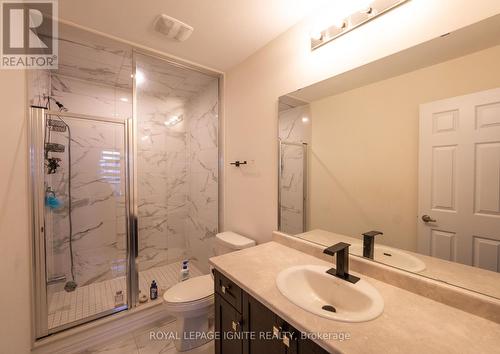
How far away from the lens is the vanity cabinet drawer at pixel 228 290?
1.14 metres

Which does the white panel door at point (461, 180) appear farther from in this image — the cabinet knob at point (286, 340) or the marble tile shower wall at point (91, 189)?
the marble tile shower wall at point (91, 189)

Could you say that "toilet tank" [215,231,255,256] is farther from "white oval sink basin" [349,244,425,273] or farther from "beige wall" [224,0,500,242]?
"white oval sink basin" [349,244,425,273]

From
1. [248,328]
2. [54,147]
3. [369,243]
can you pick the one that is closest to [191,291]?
[248,328]

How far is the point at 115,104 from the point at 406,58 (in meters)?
3.00

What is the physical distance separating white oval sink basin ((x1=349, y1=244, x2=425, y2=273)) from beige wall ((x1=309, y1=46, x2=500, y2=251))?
0.14 feet

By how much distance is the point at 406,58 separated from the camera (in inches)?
41.5

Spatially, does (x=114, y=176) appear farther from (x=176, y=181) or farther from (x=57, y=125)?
(x=176, y=181)

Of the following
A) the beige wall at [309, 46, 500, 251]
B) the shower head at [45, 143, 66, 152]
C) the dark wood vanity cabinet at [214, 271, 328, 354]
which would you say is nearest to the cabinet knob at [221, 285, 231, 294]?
the dark wood vanity cabinet at [214, 271, 328, 354]

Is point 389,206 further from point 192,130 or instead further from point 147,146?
point 147,146

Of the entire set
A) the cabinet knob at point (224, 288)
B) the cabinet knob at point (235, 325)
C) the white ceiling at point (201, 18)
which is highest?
the white ceiling at point (201, 18)

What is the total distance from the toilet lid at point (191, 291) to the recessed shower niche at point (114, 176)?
53 centimetres

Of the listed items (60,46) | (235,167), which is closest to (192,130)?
(235,167)

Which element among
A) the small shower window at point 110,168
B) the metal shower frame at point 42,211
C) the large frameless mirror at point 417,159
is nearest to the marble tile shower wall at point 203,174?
the metal shower frame at point 42,211

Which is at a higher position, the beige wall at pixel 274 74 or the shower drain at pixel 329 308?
the beige wall at pixel 274 74
